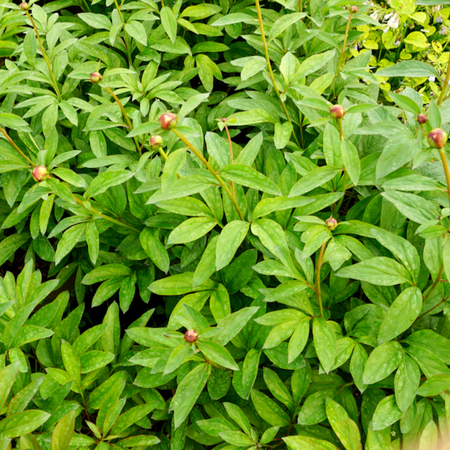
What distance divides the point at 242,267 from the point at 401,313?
476mm

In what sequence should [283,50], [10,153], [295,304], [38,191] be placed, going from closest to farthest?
1. [295,304]
2. [38,191]
3. [10,153]
4. [283,50]

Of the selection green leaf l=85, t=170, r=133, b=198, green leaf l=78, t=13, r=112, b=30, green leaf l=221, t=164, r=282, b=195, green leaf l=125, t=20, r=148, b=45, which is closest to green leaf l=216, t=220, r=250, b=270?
green leaf l=221, t=164, r=282, b=195

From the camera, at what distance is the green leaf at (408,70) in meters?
1.14

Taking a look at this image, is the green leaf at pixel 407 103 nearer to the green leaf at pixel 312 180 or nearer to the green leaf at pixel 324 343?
the green leaf at pixel 312 180

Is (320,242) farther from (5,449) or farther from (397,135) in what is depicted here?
(5,449)

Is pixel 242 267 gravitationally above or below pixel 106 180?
below

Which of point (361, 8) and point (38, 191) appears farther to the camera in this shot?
point (361, 8)

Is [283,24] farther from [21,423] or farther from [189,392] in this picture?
[21,423]

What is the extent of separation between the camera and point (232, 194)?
4.14 ft

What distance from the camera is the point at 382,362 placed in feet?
3.77

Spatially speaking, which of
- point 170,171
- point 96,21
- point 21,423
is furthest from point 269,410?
point 96,21

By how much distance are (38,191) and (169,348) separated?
0.64 metres

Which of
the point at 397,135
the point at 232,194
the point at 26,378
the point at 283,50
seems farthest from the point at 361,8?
the point at 26,378

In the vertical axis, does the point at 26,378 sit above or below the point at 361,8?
below
